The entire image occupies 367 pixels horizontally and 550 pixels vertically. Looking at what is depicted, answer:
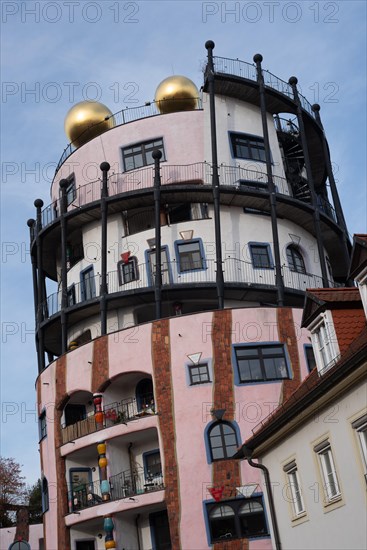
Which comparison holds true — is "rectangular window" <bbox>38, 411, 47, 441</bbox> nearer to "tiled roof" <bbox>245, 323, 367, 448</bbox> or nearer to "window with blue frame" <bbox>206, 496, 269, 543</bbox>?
"window with blue frame" <bbox>206, 496, 269, 543</bbox>

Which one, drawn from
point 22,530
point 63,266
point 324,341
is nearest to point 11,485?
point 22,530

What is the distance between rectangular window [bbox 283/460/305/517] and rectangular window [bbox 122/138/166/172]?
1908cm

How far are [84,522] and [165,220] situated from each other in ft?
43.1

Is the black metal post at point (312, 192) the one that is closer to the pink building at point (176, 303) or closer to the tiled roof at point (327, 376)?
the pink building at point (176, 303)

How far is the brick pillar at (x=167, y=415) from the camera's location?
26.2 meters

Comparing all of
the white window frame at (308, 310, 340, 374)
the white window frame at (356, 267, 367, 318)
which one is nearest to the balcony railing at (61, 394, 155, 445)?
the white window frame at (308, 310, 340, 374)

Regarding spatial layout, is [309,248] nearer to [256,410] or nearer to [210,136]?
[210,136]

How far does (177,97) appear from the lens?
3709cm

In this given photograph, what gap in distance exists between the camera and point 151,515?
2884cm

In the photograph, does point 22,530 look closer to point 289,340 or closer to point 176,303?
point 176,303

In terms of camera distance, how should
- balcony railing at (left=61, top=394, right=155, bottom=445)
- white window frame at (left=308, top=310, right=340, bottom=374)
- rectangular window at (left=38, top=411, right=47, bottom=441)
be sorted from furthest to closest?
rectangular window at (left=38, top=411, right=47, bottom=441), balcony railing at (left=61, top=394, right=155, bottom=445), white window frame at (left=308, top=310, right=340, bottom=374)

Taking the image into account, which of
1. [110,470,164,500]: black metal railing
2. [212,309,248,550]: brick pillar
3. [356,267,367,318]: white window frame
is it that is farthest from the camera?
[110,470,164,500]: black metal railing

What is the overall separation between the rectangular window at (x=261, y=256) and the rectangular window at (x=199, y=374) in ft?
20.7

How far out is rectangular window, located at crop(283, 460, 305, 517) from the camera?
19.0 meters
